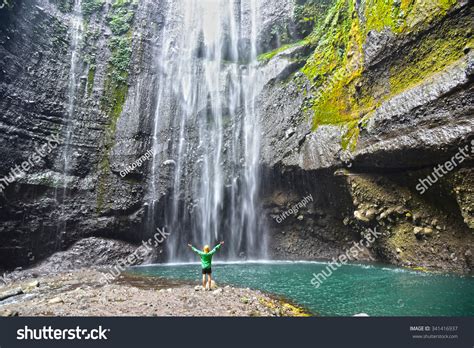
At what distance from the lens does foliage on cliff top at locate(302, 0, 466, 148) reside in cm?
1228

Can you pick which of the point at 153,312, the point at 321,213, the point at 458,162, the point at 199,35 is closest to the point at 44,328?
the point at 153,312

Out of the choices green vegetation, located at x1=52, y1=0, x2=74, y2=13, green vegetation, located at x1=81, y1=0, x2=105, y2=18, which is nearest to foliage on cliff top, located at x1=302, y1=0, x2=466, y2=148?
green vegetation, located at x1=81, y1=0, x2=105, y2=18

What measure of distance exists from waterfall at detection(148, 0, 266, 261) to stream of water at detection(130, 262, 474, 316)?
272 inches

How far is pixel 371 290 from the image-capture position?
366 inches
